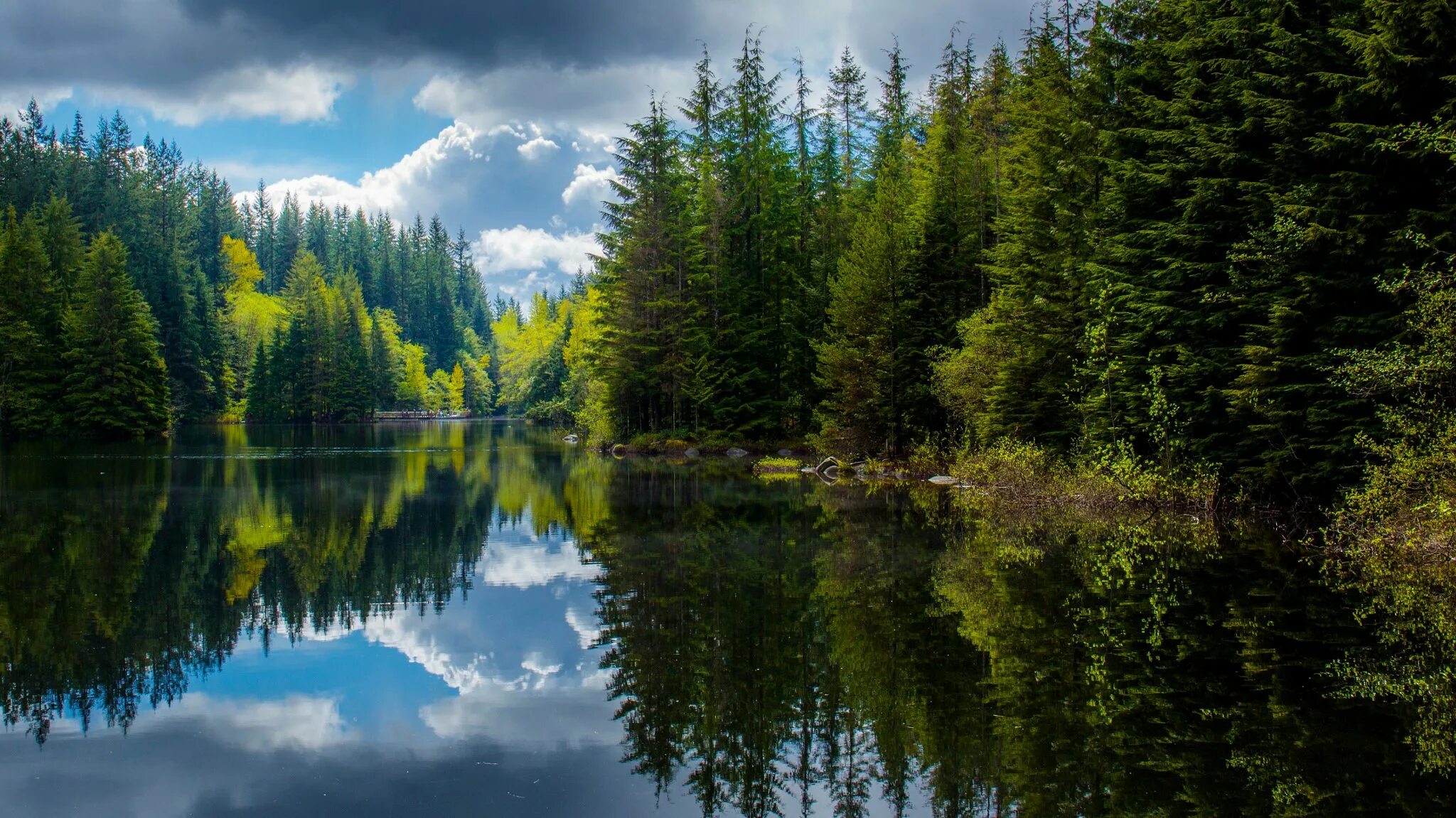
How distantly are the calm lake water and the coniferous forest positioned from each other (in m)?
3.77

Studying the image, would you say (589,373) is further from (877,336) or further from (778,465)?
(877,336)

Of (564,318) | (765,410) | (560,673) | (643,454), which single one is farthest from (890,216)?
(564,318)

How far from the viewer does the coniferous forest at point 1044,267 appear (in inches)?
606

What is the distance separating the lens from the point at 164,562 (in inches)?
626

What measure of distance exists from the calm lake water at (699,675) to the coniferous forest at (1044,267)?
12.4ft

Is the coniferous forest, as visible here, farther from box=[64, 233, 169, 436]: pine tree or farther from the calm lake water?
the calm lake water

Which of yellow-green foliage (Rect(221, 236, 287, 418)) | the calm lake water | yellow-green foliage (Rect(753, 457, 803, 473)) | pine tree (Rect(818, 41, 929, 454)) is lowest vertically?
the calm lake water

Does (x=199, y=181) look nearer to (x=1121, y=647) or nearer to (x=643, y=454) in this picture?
(x=643, y=454)

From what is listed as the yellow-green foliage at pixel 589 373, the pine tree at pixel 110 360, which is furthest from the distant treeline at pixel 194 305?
the yellow-green foliage at pixel 589 373

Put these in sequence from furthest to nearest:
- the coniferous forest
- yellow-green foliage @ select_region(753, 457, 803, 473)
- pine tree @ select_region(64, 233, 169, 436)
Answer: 1. pine tree @ select_region(64, 233, 169, 436)
2. yellow-green foliage @ select_region(753, 457, 803, 473)
3. the coniferous forest

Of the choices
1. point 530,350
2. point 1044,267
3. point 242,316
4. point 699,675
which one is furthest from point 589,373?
point 242,316

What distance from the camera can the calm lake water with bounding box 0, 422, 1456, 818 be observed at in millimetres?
6738

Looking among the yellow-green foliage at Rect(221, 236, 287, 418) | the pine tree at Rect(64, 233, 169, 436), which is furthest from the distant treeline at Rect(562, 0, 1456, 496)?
the yellow-green foliage at Rect(221, 236, 287, 418)

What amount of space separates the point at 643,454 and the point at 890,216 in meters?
19.2
